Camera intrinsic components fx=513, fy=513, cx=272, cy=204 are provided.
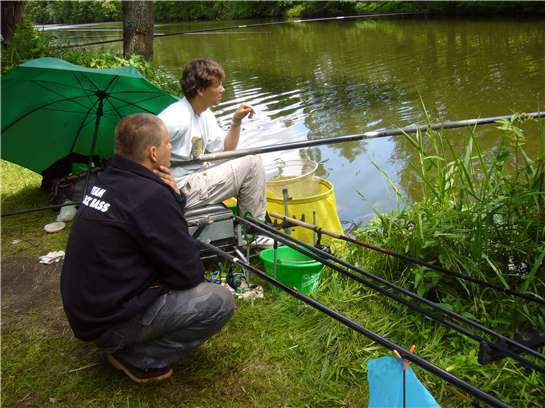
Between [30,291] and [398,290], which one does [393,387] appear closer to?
[398,290]

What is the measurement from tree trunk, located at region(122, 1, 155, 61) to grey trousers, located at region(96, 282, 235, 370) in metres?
4.70

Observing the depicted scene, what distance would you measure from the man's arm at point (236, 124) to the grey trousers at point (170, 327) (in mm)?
1375

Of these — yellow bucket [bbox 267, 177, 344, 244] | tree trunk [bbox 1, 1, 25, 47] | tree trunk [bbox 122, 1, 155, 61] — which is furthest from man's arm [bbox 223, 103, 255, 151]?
tree trunk [bbox 1, 1, 25, 47]

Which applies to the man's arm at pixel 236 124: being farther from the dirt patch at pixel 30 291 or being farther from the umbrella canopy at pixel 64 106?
the dirt patch at pixel 30 291

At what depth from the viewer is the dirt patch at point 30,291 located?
2848 mm

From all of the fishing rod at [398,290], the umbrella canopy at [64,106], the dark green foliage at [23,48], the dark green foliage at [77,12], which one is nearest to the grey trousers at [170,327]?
the fishing rod at [398,290]

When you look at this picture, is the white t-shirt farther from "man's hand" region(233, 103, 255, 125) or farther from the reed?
the reed

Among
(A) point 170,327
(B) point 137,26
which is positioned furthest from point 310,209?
(B) point 137,26

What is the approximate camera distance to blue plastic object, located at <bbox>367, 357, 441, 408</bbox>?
4.59 ft

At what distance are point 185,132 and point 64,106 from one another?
1.32 m

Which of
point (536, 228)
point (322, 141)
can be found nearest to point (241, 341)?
point (322, 141)

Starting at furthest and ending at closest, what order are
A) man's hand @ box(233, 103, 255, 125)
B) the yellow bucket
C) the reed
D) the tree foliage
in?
the tree foliage → the yellow bucket → man's hand @ box(233, 103, 255, 125) → the reed

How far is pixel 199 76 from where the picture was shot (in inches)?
121

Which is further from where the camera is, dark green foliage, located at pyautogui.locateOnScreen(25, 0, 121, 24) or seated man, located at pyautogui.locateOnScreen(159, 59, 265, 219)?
dark green foliage, located at pyautogui.locateOnScreen(25, 0, 121, 24)
